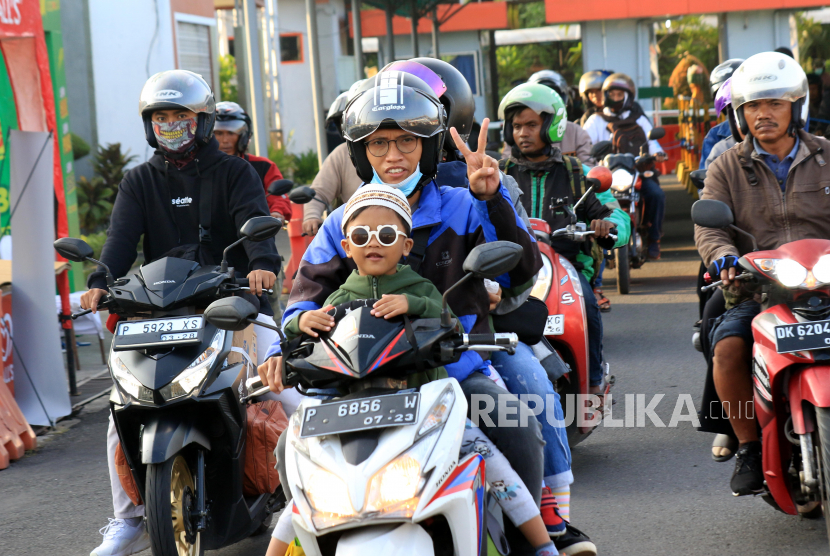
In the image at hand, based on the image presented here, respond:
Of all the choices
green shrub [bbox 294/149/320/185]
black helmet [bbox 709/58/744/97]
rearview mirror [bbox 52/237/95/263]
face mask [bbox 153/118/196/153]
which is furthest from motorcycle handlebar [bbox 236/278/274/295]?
green shrub [bbox 294/149/320/185]

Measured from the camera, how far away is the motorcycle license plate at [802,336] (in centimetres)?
404

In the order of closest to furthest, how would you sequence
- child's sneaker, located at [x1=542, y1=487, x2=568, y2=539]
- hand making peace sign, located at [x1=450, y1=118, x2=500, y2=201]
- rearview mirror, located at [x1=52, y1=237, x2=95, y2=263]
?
hand making peace sign, located at [x1=450, y1=118, x2=500, y2=201], child's sneaker, located at [x1=542, y1=487, x2=568, y2=539], rearview mirror, located at [x1=52, y1=237, x2=95, y2=263]

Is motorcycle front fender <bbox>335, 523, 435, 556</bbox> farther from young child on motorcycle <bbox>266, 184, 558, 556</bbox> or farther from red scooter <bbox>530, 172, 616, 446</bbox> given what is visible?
red scooter <bbox>530, 172, 616, 446</bbox>

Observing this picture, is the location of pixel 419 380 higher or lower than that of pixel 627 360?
higher

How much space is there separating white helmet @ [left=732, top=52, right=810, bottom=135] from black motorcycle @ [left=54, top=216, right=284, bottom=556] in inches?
88.2

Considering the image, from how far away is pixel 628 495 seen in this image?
5.47 m

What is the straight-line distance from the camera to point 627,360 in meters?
8.75

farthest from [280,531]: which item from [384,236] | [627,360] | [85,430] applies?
[627,360]

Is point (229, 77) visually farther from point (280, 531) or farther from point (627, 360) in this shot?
point (280, 531)

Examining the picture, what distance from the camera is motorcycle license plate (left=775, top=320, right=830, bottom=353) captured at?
13.3 feet

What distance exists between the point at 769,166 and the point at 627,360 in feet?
12.8

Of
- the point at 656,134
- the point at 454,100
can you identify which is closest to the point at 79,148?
the point at 656,134

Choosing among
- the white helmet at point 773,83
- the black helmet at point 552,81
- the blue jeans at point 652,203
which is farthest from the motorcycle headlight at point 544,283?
the blue jeans at point 652,203

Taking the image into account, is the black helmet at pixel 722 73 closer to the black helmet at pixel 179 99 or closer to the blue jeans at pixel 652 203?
the blue jeans at pixel 652 203
